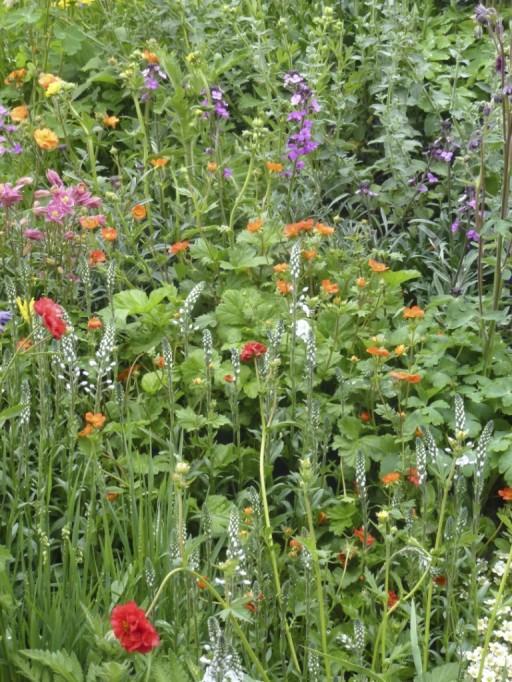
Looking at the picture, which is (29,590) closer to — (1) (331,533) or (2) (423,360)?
(1) (331,533)

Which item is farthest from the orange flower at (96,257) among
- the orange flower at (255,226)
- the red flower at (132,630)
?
the red flower at (132,630)

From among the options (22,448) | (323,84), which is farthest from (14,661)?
(323,84)

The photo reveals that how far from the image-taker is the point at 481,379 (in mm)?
3309

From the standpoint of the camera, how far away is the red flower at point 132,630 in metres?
1.79

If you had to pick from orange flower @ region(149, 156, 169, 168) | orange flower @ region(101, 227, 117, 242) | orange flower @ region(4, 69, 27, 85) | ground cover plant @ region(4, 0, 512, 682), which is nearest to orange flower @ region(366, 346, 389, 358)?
ground cover plant @ region(4, 0, 512, 682)

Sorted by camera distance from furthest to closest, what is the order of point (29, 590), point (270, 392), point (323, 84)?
point (323, 84)
point (270, 392)
point (29, 590)

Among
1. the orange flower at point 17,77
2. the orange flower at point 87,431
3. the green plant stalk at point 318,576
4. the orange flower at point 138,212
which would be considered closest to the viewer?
the green plant stalk at point 318,576

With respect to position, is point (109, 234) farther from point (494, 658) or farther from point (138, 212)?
point (494, 658)

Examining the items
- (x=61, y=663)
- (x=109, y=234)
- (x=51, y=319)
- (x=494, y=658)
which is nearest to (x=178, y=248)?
(x=109, y=234)

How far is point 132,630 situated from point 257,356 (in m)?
1.26

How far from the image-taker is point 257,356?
2969 millimetres

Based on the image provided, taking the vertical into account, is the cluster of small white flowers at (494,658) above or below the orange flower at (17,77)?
below

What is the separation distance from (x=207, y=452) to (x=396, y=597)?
0.65 metres

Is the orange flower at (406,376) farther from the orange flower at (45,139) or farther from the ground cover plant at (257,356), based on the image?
the orange flower at (45,139)
